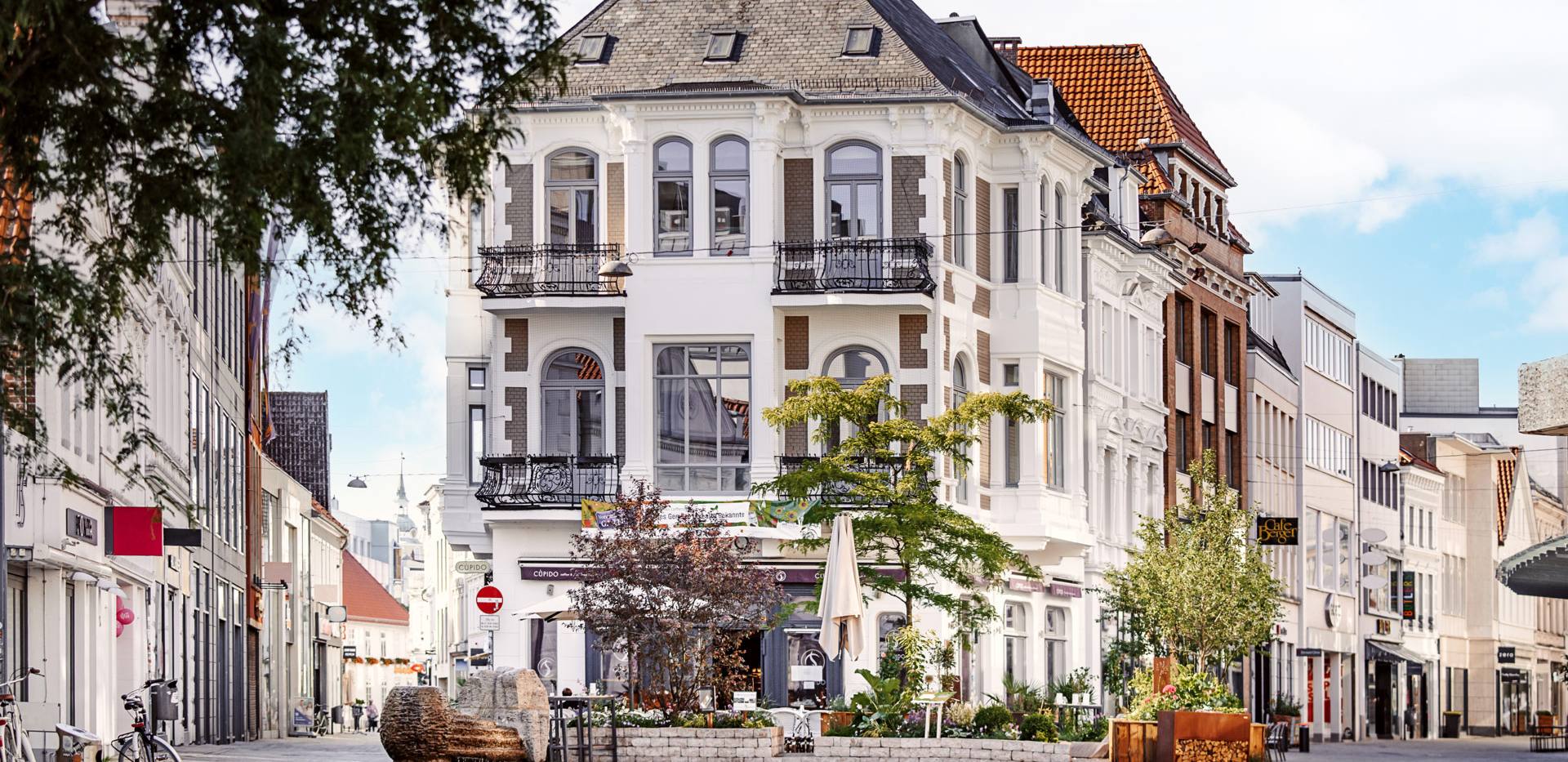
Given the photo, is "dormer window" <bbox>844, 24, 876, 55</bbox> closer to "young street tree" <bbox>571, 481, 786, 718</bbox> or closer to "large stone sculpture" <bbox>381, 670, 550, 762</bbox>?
"young street tree" <bbox>571, 481, 786, 718</bbox>

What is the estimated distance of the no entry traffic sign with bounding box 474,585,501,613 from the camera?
42125 millimetres

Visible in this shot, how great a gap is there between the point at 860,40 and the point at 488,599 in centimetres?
1134

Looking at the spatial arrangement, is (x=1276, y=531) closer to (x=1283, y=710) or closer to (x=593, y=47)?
(x=1283, y=710)

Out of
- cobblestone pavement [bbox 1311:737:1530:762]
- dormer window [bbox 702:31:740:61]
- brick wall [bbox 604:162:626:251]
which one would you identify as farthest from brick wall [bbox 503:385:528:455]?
cobblestone pavement [bbox 1311:737:1530:762]

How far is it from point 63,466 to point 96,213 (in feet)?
48.8

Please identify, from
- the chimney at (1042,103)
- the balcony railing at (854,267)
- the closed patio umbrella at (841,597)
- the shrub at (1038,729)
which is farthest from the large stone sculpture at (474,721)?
the chimney at (1042,103)

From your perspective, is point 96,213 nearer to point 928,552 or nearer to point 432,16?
point 928,552

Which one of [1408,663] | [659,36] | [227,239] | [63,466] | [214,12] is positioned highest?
[659,36]

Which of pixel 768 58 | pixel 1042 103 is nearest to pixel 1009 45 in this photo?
pixel 1042 103

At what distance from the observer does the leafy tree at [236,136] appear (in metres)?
13.8

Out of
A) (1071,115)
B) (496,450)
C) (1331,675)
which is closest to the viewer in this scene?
(496,450)

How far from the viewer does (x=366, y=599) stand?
370 feet

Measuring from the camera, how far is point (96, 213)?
96.8 ft

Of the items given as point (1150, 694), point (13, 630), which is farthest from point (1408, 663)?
point (13, 630)
